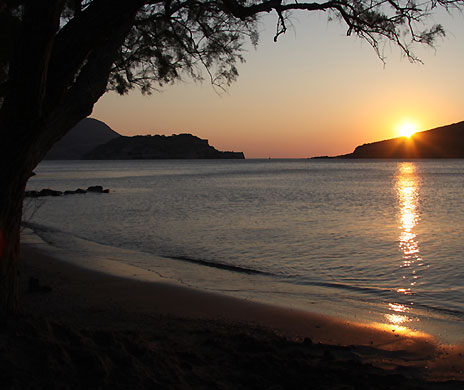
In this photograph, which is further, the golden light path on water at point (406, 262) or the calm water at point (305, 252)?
the calm water at point (305, 252)

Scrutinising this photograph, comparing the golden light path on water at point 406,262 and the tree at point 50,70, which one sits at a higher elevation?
the tree at point 50,70

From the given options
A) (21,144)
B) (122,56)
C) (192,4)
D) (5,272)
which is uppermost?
(192,4)

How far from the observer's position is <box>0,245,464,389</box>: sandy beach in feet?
11.9

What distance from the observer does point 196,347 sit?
4.87m

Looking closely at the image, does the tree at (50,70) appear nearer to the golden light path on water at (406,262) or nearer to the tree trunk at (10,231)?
the tree trunk at (10,231)

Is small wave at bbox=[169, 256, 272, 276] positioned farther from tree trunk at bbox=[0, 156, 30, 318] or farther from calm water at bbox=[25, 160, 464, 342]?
tree trunk at bbox=[0, 156, 30, 318]

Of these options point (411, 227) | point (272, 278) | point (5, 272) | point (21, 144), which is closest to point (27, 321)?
point (5, 272)

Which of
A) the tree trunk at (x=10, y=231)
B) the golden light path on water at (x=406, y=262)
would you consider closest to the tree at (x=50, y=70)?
the tree trunk at (x=10, y=231)

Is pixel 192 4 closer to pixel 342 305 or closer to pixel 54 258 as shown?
pixel 342 305

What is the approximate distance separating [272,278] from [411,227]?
1088 cm

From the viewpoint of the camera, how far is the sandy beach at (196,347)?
11.9 feet

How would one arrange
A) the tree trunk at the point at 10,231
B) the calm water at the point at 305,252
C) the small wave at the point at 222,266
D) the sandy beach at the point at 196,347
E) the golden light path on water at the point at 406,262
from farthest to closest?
the small wave at the point at 222,266
the calm water at the point at 305,252
the golden light path on water at the point at 406,262
the tree trunk at the point at 10,231
the sandy beach at the point at 196,347

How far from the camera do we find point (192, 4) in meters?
6.86

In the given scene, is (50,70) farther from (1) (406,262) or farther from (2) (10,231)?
(1) (406,262)
